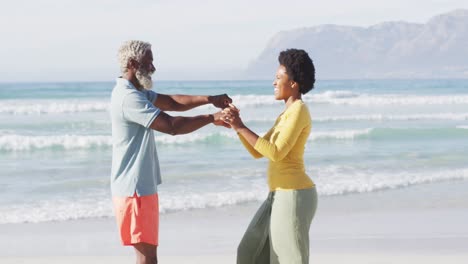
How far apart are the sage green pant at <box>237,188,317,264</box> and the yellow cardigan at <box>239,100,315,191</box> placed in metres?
0.06

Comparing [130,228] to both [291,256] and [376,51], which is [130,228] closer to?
[291,256]

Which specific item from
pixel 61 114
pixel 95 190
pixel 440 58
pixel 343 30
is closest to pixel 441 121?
pixel 61 114

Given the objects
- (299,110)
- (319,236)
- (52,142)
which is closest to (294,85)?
(299,110)

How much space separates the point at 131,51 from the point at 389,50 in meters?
120

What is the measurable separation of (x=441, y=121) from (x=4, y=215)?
17.7 m

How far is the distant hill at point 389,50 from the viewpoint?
11388 cm

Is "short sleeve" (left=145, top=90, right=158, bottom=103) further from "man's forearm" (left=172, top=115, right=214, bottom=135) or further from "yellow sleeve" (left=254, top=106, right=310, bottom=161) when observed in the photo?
"yellow sleeve" (left=254, top=106, right=310, bottom=161)

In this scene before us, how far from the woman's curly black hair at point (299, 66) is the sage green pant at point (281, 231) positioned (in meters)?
0.63

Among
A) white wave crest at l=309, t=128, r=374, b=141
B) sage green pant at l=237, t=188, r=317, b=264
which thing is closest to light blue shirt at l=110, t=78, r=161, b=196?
sage green pant at l=237, t=188, r=317, b=264

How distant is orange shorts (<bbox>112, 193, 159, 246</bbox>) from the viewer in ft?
15.4

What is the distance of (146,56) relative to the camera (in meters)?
4.67

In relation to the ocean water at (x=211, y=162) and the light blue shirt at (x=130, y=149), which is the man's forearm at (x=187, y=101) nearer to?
the light blue shirt at (x=130, y=149)

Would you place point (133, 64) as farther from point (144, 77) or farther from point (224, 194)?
point (224, 194)

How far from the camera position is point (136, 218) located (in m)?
4.68
